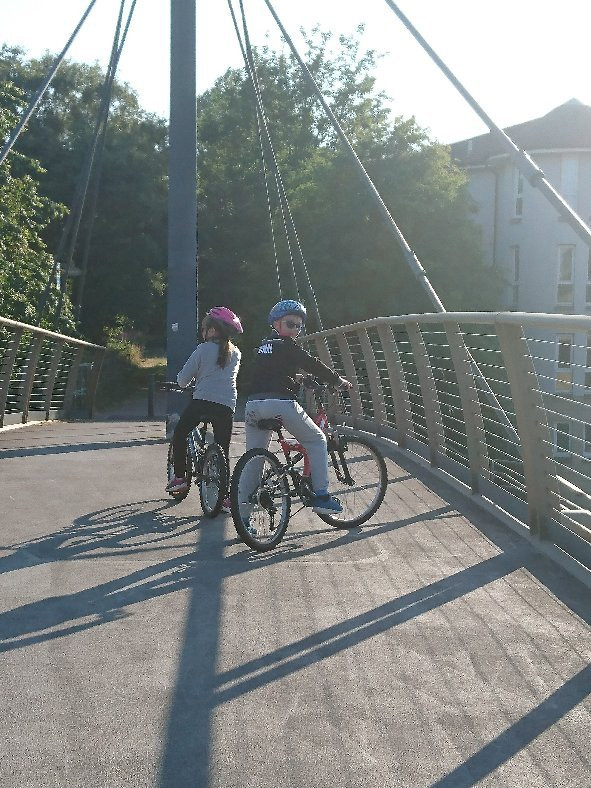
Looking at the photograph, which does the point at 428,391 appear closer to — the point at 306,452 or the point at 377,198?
the point at 306,452

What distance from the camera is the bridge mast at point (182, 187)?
44.8 feet

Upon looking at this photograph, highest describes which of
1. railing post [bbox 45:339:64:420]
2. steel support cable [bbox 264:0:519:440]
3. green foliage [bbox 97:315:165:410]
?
steel support cable [bbox 264:0:519:440]

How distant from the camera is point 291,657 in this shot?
4.66 m

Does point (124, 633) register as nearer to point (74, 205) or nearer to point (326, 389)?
point (326, 389)

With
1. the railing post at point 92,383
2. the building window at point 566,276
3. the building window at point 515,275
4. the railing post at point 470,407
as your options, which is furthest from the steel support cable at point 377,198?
the building window at point 515,275

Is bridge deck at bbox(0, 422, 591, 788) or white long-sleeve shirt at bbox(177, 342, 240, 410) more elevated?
white long-sleeve shirt at bbox(177, 342, 240, 410)

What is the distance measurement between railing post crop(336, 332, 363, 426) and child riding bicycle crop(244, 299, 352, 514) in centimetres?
671

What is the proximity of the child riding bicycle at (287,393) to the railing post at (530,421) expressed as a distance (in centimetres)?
113

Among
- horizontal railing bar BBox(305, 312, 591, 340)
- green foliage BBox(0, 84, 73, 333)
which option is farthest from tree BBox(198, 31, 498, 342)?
horizontal railing bar BBox(305, 312, 591, 340)

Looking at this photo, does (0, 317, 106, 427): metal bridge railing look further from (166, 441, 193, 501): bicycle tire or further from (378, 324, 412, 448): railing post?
(166, 441, 193, 501): bicycle tire

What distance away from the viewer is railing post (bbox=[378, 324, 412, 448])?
11539mm

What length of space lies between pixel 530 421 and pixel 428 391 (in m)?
3.45

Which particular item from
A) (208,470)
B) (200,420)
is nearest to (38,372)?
(200,420)

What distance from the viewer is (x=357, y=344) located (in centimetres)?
1383
